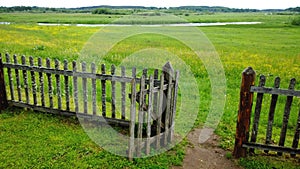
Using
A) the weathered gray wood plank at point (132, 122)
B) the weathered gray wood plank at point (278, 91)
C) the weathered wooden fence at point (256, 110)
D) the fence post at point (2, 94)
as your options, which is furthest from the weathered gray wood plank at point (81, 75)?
the weathered gray wood plank at point (278, 91)

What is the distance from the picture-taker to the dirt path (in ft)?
19.5

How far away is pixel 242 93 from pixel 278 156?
70.6 inches

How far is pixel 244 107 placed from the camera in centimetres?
590

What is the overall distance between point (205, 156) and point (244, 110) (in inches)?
54.0

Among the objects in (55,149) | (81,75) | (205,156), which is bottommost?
(205,156)

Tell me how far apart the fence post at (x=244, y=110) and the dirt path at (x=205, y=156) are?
36cm

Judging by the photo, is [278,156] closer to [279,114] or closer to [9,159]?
[279,114]

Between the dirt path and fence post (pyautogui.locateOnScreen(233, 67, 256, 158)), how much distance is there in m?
0.36

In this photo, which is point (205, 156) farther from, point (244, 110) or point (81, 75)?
point (81, 75)

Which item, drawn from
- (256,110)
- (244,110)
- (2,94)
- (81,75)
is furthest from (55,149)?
(256,110)

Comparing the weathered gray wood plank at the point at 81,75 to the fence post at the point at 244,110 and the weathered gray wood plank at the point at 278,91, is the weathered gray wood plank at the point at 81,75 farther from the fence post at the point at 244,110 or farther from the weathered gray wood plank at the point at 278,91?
the weathered gray wood plank at the point at 278,91

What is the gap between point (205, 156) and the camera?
20.8ft

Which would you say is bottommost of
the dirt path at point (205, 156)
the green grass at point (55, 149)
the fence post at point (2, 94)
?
the dirt path at point (205, 156)

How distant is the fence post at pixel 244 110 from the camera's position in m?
5.74
